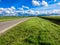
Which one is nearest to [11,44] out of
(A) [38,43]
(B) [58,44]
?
(A) [38,43]

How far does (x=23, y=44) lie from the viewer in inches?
418

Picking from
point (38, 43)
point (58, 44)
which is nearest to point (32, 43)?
point (38, 43)

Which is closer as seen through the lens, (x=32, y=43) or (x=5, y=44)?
(x=5, y=44)

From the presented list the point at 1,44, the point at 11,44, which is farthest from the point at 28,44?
the point at 1,44

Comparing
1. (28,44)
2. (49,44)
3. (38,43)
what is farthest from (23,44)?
(49,44)

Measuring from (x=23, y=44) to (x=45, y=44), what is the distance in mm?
1580

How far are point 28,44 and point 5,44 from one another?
1624 mm

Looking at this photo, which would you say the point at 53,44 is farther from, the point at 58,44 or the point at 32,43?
the point at 32,43

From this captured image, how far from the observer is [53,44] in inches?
429

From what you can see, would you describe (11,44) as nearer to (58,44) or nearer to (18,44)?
(18,44)

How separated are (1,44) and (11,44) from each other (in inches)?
27.9

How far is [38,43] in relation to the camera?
11039 mm

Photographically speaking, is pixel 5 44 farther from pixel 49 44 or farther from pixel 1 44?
pixel 49 44

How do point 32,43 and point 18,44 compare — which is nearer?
point 18,44
